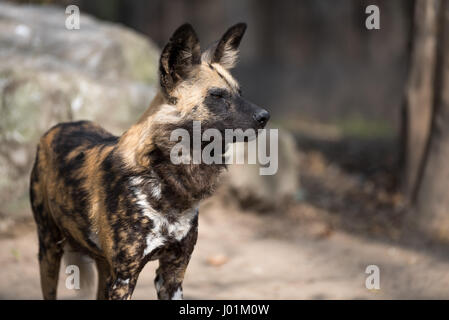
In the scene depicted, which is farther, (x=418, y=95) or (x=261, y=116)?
(x=418, y=95)

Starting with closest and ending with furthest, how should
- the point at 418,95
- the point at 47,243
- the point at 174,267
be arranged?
the point at 174,267
the point at 47,243
the point at 418,95

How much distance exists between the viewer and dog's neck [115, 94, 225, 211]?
266cm

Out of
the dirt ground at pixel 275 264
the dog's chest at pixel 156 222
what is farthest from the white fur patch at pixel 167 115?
the dirt ground at pixel 275 264

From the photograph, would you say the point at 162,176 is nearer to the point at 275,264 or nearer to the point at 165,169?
the point at 165,169

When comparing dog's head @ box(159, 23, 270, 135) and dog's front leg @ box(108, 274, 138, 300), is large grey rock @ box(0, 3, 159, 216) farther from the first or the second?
dog's head @ box(159, 23, 270, 135)

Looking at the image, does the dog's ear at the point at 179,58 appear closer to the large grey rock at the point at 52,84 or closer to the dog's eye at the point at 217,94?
the dog's eye at the point at 217,94

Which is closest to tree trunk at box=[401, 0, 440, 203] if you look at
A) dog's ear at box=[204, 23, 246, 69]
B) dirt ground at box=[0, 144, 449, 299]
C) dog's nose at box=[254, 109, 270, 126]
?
dirt ground at box=[0, 144, 449, 299]

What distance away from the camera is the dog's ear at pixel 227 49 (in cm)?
290

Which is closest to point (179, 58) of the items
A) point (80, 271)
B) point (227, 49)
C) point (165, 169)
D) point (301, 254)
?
point (227, 49)

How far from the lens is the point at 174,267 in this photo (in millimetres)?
2906

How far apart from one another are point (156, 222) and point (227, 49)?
38.0 inches

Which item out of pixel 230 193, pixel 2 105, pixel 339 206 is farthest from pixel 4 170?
pixel 339 206

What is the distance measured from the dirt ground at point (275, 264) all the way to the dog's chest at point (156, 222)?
4.42 ft

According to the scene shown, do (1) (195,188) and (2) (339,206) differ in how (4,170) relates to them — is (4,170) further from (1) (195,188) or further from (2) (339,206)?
(2) (339,206)
